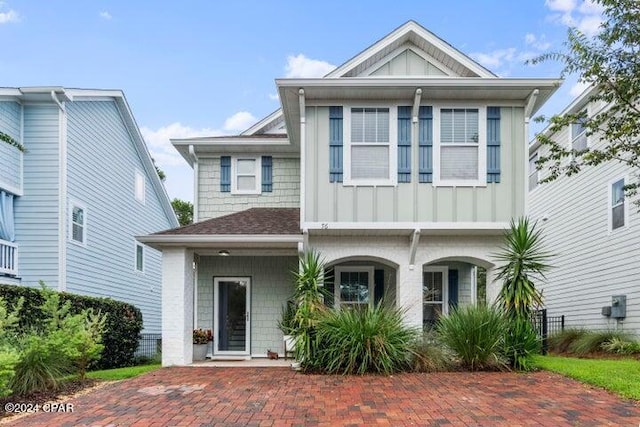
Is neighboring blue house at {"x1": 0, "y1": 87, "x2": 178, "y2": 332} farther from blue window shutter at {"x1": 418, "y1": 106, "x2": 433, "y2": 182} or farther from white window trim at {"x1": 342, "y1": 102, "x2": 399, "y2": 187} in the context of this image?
blue window shutter at {"x1": 418, "y1": 106, "x2": 433, "y2": 182}

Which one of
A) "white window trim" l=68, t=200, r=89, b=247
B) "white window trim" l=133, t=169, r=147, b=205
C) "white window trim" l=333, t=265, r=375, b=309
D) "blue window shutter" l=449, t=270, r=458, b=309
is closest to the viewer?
"white window trim" l=68, t=200, r=89, b=247

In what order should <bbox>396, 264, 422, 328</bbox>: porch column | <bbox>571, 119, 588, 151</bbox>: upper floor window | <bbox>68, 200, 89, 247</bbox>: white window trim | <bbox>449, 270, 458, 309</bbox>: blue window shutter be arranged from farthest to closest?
<bbox>571, 119, 588, 151</bbox>: upper floor window → <bbox>449, 270, 458, 309</bbox>: blue window shutter → <bbox>68, 200, 89, 247</bbox>: white window trim → <bbox>396, 264, 422, 328</bbox>: porch column

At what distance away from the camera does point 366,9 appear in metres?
16.5

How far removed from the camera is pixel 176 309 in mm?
11133

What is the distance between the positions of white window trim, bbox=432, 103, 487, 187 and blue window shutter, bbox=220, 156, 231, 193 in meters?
5.97

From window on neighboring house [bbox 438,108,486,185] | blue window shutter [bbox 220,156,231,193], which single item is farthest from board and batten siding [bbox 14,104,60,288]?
window on neighboring house [bbox 438,108,486,185]

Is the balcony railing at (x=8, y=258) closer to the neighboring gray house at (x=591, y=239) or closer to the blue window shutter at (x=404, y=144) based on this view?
the blue window shutter at (x=404, y=144)

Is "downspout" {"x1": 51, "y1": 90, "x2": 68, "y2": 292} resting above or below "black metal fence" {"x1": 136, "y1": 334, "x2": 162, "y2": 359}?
above

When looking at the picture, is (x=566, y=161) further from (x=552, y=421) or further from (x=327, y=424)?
(x=327, y=424)

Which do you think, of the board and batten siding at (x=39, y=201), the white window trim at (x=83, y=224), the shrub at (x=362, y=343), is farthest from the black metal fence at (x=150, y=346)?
the shrub at (x=362, y=343)

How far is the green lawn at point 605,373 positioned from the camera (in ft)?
24.4

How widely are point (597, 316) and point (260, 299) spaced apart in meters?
10.1

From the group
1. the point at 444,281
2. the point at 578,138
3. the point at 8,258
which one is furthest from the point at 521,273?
the point at 8,258

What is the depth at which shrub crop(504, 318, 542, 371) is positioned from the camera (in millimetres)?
9555
